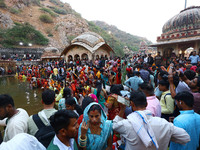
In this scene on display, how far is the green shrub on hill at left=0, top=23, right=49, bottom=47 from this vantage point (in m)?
32.2

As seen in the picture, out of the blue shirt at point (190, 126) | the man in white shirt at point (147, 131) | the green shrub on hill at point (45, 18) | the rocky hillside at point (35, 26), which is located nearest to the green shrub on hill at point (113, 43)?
the rocky hillside at point (35, 26)

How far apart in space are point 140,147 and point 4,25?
155ft

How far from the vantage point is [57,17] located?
177ft

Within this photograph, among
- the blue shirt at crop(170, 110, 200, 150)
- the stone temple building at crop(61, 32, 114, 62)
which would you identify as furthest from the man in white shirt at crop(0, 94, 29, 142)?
the stone temple building at crop(61, 32, 114, 62)

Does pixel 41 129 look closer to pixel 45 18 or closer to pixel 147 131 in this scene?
pixel 147 131

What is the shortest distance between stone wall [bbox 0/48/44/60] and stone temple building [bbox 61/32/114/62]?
16.2 meters

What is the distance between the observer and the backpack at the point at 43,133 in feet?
6.19

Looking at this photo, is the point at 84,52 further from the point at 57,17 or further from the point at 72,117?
the point at 57,17

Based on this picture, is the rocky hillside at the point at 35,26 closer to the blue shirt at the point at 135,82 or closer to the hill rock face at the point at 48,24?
the hill rock face at the point at 48,24

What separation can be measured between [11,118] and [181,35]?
18549mm

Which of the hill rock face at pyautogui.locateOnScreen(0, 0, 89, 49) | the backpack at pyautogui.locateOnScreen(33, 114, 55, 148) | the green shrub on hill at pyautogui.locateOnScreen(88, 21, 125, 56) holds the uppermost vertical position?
the hill rock face at pyautogui.locateOnScreen(0, 0, 89, 49)

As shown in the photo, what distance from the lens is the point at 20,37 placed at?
3566 centimetres

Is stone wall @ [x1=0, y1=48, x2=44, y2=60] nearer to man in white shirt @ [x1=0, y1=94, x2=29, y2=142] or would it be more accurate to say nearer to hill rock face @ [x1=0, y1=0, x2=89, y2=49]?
hill rock face @ [x1=0, y1=0, x2=89, y2=49]

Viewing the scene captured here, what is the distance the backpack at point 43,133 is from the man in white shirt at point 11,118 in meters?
0.18
